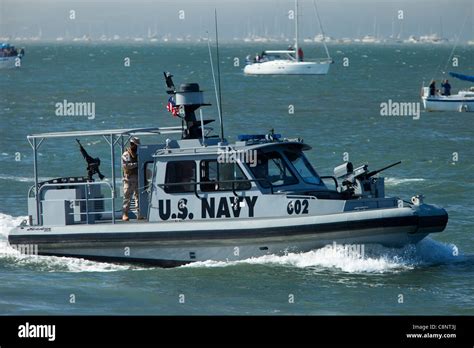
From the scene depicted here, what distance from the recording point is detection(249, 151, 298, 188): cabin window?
68.4 ft

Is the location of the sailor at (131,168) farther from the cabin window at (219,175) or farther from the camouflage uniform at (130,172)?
the cabin window at (219,175)

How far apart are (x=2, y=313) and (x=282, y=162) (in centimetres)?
565

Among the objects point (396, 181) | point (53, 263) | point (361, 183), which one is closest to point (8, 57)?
point (396, 181)

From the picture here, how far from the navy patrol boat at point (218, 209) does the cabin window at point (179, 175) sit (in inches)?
0.7

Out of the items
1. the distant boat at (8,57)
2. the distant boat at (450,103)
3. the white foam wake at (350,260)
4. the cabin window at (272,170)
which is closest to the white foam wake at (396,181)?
the cabin window at (272,170)

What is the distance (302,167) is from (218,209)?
1762 millimetres

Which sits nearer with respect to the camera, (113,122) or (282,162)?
(282,162)

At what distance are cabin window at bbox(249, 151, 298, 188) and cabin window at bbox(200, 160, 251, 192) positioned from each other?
285 millimetres

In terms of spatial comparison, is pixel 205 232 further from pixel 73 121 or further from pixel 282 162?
pixel 73 121

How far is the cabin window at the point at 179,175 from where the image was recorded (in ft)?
69.0

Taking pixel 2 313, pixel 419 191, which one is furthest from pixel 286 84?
pixel 2 313

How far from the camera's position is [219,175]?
68.7 feet

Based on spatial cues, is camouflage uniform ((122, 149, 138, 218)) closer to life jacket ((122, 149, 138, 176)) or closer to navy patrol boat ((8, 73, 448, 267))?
life jacket ((122, 149, 138, 176))

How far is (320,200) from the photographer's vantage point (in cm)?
2052
